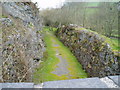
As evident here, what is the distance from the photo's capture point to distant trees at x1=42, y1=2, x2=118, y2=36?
20.0 metres

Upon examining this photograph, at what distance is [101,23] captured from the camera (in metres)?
20.6

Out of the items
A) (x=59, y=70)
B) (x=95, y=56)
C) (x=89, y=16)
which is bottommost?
(x=59, y=70)

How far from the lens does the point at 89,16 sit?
2602 centimetres

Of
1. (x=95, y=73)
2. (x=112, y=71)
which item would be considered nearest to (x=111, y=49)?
(x=112, y=71)

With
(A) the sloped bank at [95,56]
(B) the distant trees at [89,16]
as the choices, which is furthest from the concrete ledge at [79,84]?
(B) the distant trees at [89,16]

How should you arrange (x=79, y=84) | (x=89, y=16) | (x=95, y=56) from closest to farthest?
1. (x=79, y=84)
2. (x=95, y=56)
3. (x=89, y=16)

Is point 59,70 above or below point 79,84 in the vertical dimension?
below

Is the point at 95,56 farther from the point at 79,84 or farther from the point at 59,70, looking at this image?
the point at 79,84

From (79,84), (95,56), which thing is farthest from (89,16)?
(79,84)

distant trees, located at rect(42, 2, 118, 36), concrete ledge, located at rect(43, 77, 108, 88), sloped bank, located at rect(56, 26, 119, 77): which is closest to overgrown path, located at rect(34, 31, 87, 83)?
sloped bank, located at rect(56, 26, 119, 77)

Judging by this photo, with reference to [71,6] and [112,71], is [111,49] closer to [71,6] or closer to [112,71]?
[112,71]

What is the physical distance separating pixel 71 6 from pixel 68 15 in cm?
225

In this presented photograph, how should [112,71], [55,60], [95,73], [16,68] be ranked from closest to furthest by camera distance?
[16,68]
[112,71]
[95,73]
[55,60]

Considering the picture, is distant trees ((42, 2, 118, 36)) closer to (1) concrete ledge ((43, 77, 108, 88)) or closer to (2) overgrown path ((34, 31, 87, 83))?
(2) overgrown path ((34, 31, 87, 83))
